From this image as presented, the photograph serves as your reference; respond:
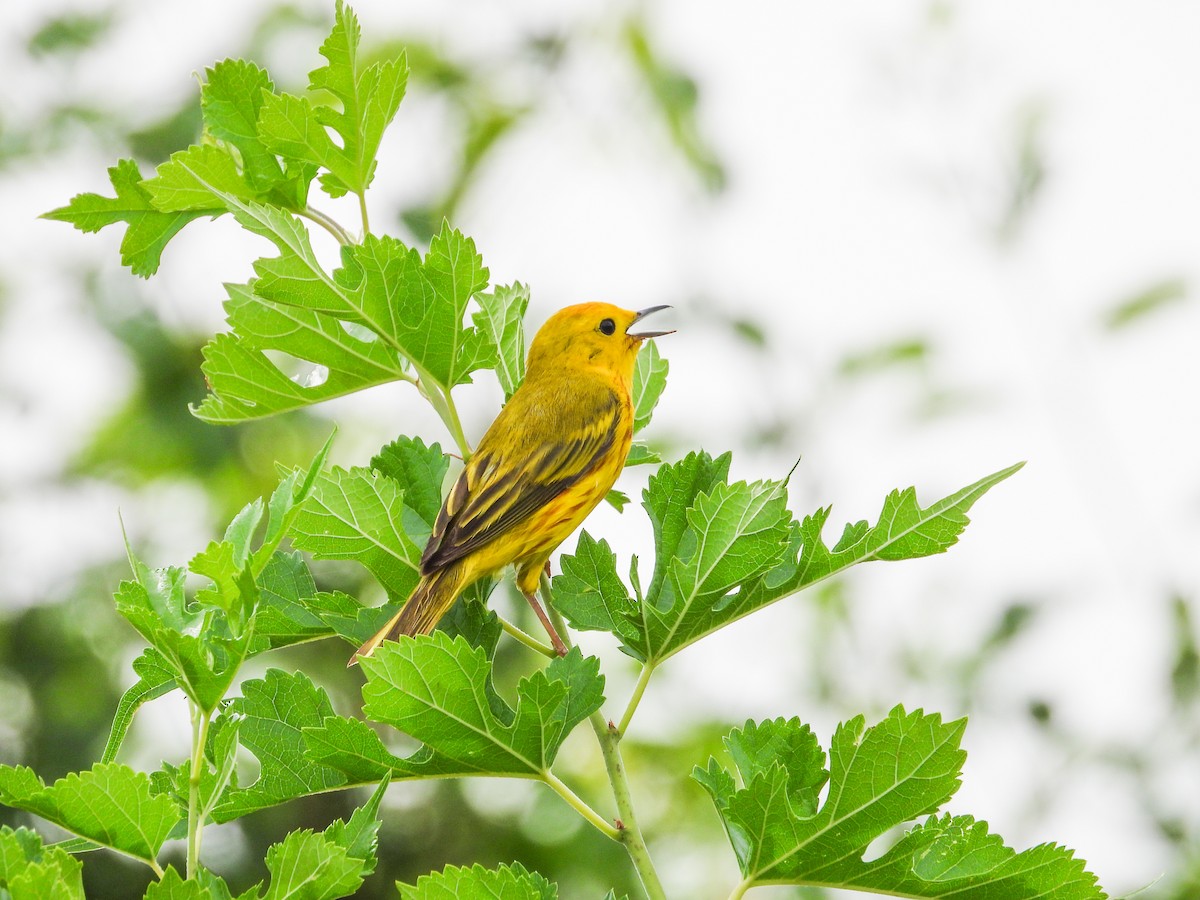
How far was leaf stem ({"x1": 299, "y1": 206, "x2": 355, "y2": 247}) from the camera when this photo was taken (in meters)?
2.26

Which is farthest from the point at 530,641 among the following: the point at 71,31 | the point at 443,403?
the point at 71,31

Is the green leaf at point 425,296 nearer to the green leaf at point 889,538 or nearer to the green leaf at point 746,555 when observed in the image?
the green leaf at point 746,555

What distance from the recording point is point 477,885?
1.52 meters

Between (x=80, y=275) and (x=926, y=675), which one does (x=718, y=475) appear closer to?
(x=926, y=675)

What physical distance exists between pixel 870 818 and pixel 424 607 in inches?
31.7

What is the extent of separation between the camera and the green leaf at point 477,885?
1.50 metres

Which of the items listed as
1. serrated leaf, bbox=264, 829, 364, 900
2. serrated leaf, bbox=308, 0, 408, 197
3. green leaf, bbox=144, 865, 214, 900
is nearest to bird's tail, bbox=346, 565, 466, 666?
serrated leaf, bbox=264, 829, 364, 900

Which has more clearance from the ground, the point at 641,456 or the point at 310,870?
the point at 641,456

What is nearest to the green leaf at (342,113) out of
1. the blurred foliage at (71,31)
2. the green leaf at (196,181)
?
the green leaf at (196,181)

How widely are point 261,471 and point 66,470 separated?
2.92ft

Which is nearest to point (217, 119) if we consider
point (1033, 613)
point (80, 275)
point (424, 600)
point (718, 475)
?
point (424, 600)

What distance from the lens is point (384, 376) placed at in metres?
2.20

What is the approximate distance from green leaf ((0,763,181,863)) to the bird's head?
2.27 m

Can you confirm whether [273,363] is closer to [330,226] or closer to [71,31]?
[330,226]
